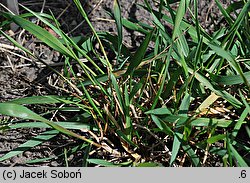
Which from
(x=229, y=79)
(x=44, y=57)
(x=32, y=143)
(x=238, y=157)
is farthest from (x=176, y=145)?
(x=44, y=57)

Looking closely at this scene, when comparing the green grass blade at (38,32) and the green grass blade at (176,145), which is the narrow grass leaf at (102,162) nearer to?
the green grass blade at (176,145)

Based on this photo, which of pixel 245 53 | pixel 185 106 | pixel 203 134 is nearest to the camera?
pixel 185 106

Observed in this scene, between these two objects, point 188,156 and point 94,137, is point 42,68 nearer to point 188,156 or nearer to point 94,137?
point 94,137

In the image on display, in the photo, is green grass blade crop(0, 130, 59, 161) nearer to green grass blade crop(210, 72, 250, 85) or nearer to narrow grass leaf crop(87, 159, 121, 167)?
narrow grass leaf crop(87, 159, 121, 167)

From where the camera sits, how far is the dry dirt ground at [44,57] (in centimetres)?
168

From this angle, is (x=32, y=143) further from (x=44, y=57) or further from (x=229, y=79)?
(x=229, y=79)

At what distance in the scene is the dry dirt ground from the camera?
1679mm

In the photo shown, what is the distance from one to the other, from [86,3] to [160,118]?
0.73 m

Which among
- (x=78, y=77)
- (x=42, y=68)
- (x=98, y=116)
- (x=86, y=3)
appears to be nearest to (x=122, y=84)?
(x=98, y=116)

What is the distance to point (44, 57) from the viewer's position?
1963 mm

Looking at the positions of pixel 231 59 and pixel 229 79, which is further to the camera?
pixel 229 79

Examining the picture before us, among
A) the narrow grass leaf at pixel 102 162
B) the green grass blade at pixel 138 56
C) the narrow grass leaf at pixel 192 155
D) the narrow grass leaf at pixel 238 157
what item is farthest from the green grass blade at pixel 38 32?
the narrow grass leaf at pixel 238 157

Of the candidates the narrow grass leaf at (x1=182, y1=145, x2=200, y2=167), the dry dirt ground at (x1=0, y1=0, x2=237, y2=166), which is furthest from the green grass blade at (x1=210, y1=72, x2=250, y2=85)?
the dry dirt ground at (x1=0, y1=0, x2=237, y2=166)

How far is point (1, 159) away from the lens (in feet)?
5.12
